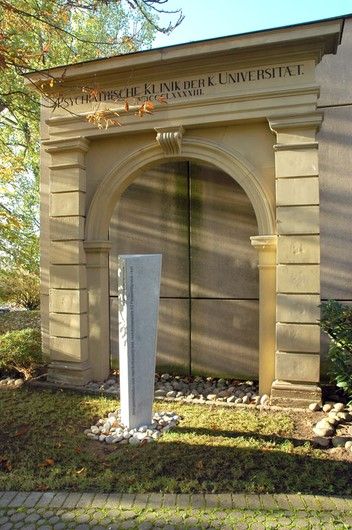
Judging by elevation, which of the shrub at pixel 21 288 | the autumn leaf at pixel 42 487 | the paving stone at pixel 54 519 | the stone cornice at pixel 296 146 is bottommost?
the autumn leaf at pixel 42 487

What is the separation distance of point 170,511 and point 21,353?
4.47 meters

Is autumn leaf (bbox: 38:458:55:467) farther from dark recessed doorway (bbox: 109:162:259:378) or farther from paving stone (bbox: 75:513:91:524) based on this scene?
dark recessed doorway (bbox: 109:162:259:378)

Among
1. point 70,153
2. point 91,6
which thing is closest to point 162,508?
point 91,6

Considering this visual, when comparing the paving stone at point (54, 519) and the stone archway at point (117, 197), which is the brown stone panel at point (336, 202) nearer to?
the stone archway at point (117, 197)

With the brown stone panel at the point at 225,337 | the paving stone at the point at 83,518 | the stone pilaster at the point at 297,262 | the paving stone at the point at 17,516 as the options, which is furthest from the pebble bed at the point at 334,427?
the paving stone at the point at 17,516

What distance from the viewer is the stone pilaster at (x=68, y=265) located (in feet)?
19.9

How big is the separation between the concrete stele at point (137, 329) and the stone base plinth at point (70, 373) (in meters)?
1.71

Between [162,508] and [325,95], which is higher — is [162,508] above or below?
below

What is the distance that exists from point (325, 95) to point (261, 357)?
378 cm

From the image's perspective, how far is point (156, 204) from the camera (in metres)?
7.01

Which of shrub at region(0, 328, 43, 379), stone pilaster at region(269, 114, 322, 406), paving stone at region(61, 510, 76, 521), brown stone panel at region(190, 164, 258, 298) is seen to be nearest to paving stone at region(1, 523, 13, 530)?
paving stone at region(61, 510, 76, 521)

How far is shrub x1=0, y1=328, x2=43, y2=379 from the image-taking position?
6.61 meters

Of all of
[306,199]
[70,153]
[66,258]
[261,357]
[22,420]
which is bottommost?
[22,420]

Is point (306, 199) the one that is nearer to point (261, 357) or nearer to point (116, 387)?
point (261, 357)
